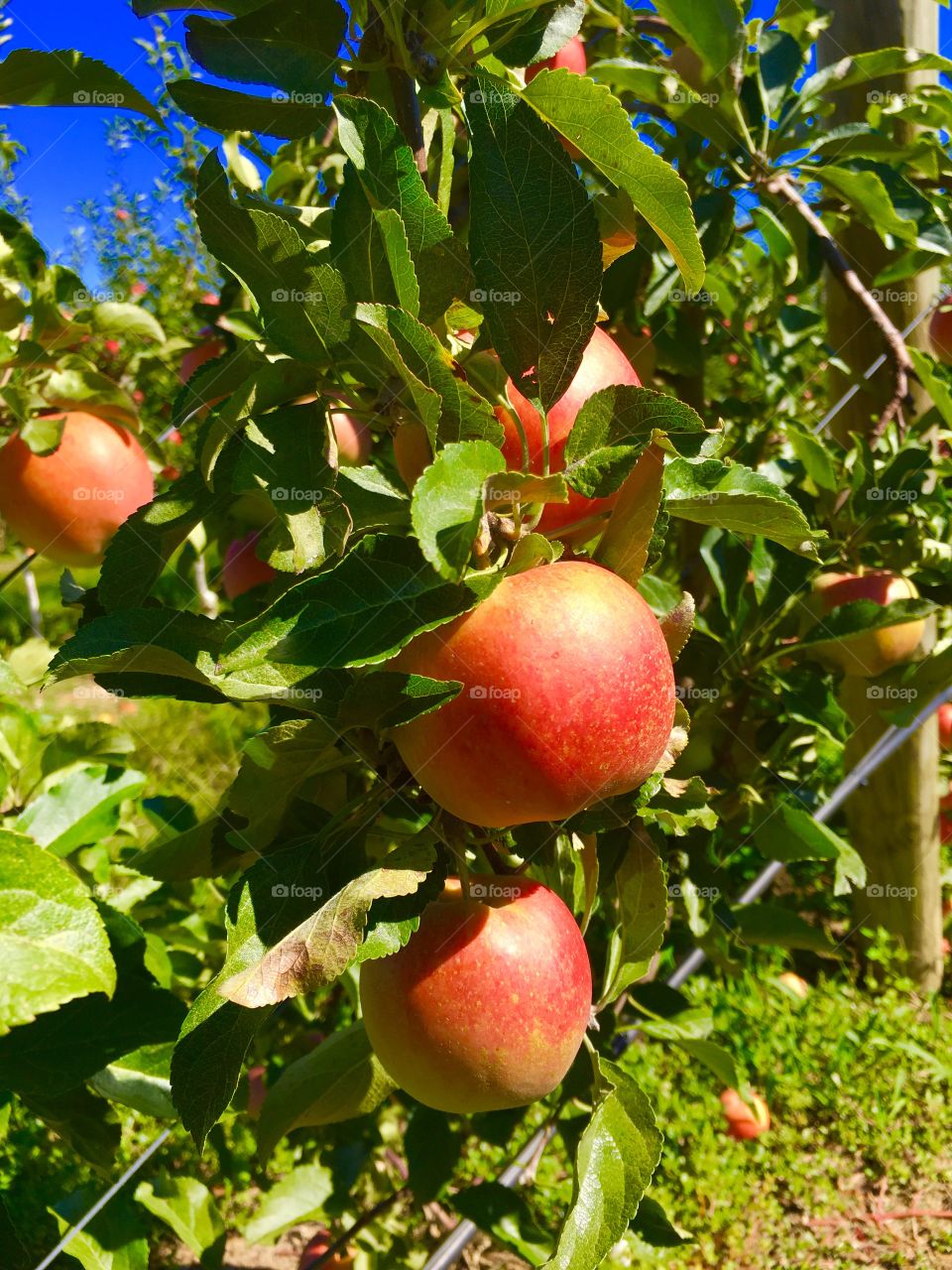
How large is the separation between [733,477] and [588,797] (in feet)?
0.61

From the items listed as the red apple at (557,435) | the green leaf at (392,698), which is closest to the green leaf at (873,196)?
the red apple at (557,435)

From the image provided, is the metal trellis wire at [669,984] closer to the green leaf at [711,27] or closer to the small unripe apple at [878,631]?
the small unripe apple at [878,631]

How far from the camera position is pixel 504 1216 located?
3.22 feet

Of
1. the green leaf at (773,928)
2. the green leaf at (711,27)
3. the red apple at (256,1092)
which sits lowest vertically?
the red apple at (256,1092)

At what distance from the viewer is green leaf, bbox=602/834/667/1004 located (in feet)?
2.48

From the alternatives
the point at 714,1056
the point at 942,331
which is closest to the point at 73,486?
the point at 714,1056

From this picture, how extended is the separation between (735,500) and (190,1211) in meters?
0.99

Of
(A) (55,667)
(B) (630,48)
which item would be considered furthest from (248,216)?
(B) (630,48)

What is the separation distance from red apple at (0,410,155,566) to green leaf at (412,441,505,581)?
0.80 metres

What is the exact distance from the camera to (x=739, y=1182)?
5.76 feet

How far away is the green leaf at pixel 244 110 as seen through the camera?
64cm

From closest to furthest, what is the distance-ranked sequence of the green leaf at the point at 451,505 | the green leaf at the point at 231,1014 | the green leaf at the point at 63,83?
the green leaf at the point at 451,505
the green leaf at the point at 231,1014
the green leaf at the point at 63,83

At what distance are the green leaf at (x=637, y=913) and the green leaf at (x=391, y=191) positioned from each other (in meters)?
0.44

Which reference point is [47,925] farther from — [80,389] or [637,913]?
[80,389]
